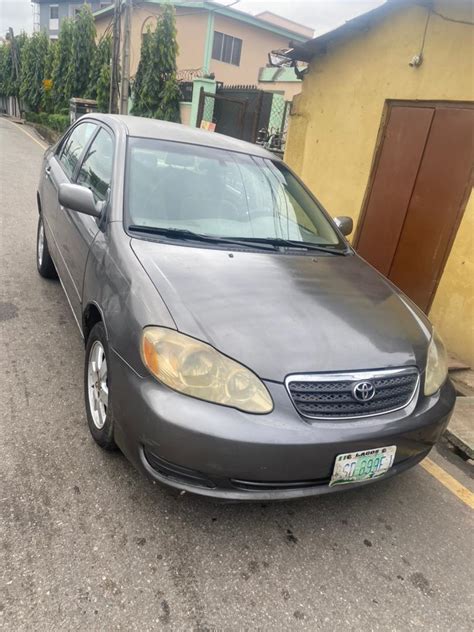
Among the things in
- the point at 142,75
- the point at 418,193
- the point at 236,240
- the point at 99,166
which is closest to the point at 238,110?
the point at 142,75

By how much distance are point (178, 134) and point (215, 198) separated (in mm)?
669

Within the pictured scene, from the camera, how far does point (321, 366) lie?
2018 mm

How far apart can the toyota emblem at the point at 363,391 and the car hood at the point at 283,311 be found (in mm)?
79

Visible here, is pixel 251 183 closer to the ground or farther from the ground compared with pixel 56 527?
farther from the ground

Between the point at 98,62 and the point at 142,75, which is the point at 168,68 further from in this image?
the point at 98,62

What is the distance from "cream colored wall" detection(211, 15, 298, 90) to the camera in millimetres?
22984

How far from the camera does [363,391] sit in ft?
6.70

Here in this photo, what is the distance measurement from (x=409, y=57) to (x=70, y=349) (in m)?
4.36

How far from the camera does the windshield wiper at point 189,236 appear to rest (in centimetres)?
266

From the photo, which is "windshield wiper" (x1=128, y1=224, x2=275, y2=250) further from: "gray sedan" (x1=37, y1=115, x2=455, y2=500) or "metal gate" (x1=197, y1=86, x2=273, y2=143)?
"metal gate" (x1=197, y1=86, x2=273, y2=143)

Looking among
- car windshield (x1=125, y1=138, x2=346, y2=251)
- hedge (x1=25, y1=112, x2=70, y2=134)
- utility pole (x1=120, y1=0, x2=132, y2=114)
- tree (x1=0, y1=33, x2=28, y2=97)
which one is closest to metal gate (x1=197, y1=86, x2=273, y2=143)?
utility pole (x1=120, y1=0, x2=132, y2=114)

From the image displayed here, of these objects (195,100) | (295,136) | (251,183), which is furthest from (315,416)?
(195,100)

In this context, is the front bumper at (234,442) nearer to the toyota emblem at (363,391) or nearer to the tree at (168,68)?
the toyota emblem at (363,391)

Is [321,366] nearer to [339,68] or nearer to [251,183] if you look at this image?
[251,183]
